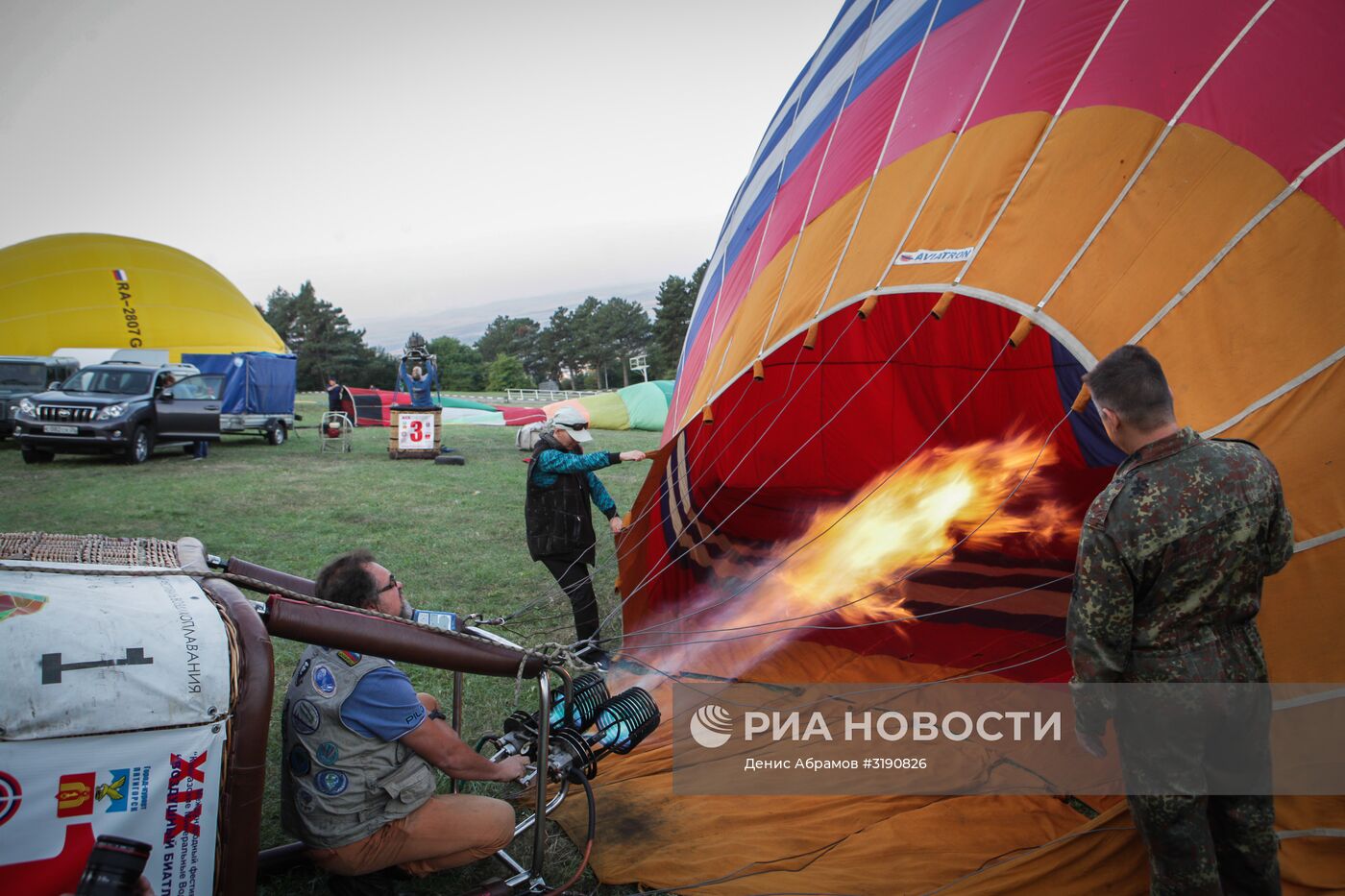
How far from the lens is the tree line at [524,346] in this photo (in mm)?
50844

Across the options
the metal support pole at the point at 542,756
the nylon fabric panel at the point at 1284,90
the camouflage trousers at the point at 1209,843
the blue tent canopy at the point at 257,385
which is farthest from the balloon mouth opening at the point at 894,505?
the blue tent canopy at the point at 257,385

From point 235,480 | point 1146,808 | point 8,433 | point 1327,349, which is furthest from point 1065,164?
point 8,433

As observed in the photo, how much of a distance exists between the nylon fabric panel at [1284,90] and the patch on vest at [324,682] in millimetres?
2960

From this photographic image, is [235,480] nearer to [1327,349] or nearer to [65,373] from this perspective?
[65,373]

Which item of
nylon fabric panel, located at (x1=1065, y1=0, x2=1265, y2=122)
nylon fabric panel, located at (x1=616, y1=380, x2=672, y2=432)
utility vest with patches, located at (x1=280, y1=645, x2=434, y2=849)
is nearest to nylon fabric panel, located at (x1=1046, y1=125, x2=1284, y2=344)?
nylon fabric panel, located at (x1=1065, y1=0, x2=1265, y2=122)

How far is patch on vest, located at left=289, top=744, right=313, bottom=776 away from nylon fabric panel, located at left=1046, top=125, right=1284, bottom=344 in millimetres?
2542

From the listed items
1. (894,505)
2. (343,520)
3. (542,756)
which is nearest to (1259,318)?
(542,756)

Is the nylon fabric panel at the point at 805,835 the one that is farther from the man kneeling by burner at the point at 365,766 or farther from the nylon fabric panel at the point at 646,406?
the nylon fabric panel at the point at 646,406

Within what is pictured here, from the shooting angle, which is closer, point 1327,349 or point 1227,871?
point 1227,871

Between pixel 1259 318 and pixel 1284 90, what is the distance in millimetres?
714

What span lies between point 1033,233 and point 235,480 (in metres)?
10.2

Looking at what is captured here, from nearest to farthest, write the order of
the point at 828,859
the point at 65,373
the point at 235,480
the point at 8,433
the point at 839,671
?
1. the point at 828,859
2. the point at 839,671
3. the point at 235,480
4. the point at 8,433
5. the point at 65,373

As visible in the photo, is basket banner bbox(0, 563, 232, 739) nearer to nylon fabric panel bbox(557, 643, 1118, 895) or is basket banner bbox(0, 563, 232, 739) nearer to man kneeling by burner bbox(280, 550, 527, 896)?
man kneeling by burner bbox(280, 550, 527, 896)

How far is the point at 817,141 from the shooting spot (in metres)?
4.52
